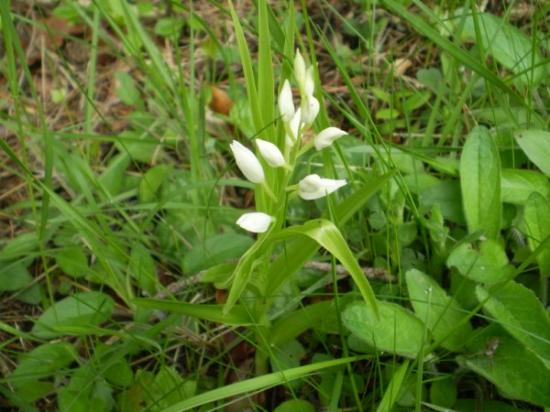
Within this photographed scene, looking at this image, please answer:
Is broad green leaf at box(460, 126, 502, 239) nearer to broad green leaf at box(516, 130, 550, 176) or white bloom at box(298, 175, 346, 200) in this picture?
broad green leaf at box(516, 130, 550, 176)

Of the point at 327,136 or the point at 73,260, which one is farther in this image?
the point at 73,260

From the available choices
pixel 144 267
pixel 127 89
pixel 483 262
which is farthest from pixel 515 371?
pixel 127 89

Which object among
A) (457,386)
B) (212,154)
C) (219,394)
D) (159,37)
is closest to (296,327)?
(219,394)

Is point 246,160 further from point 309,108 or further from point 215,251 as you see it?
point 215,251

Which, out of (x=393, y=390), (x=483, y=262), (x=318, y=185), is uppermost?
(x=318, y=185)

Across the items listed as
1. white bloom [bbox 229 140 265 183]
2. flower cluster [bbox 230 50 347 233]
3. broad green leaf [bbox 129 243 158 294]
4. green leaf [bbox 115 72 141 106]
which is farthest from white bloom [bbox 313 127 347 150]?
green leaf [bbox 115 72 141 106]

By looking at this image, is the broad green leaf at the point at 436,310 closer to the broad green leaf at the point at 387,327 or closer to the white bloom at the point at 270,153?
the broad green leaf at the point at 387,327
